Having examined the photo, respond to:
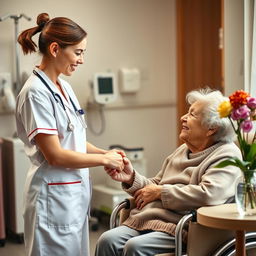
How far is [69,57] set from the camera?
2.58 metres

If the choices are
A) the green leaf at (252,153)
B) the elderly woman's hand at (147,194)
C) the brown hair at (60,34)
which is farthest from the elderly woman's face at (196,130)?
the brown hair at (60,34)

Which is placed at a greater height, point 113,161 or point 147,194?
point 113,161

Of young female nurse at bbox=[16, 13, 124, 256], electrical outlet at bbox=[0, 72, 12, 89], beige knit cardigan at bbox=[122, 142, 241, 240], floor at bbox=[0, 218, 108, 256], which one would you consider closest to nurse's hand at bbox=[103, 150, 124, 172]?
young female nurse at bbox=[16, 13, 124, 256]

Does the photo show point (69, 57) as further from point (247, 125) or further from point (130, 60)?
point (130, 60)

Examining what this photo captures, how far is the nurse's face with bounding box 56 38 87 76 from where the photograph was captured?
2.57 metres

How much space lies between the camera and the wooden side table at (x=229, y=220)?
2.31 m

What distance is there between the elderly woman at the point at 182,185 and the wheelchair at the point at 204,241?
0.32 ft

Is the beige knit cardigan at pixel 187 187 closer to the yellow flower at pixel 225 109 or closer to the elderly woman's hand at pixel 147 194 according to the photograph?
the elderly woman's hand at pixel 147 194

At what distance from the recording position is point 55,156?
2.46 meters

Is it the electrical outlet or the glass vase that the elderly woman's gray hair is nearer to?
the glass vase

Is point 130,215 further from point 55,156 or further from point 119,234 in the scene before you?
point 55,156

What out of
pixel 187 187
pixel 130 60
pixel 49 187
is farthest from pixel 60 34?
pixel 130 60

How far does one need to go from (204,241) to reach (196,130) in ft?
1.77

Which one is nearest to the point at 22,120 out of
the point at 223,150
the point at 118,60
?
the point at 223,150
